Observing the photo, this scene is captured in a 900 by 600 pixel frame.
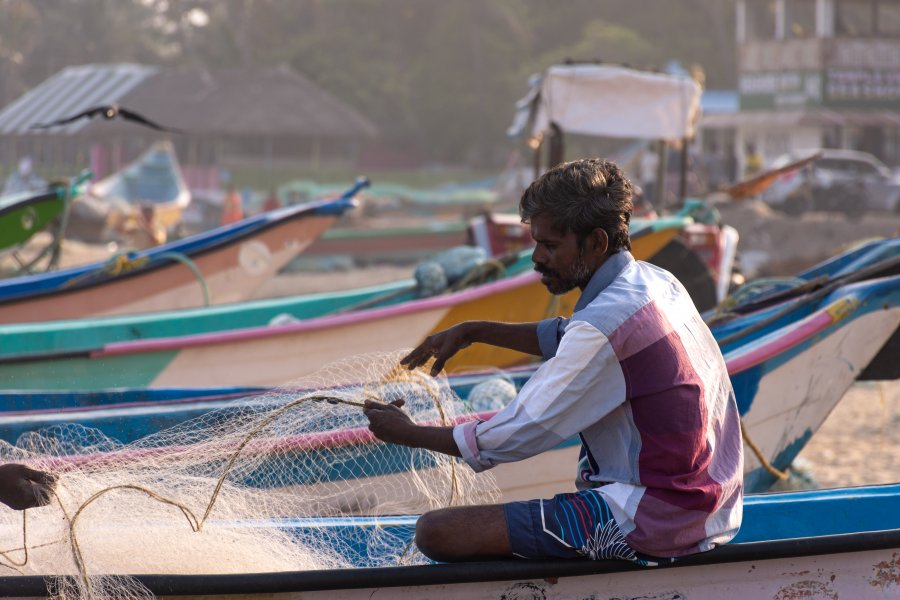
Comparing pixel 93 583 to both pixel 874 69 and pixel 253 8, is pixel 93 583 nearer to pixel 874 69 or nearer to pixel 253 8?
pixel 874 69

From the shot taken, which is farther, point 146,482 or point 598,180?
point 146,482

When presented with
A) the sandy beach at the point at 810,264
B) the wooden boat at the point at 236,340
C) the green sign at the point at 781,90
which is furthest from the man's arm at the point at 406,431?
the green sign at the point at 781,90

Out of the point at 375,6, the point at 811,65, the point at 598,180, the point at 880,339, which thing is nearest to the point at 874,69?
the point at 811,65

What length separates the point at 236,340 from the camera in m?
7.06

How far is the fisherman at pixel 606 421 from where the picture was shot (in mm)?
2789

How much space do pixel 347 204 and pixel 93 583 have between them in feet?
22.0

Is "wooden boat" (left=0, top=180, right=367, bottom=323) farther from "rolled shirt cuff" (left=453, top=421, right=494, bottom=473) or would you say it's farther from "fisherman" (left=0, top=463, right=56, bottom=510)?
"rolled shirt cuff" (left=453, top=421, right=494, bottom=473)

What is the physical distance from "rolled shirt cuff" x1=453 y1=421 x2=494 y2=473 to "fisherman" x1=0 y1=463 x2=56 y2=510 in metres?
1.14

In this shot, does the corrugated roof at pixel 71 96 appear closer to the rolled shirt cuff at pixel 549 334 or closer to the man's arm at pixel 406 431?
the rolled shirt cuff at pixel 549 334

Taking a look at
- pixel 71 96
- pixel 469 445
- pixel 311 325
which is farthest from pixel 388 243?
pixel 71 96

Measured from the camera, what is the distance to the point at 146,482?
11.6ft

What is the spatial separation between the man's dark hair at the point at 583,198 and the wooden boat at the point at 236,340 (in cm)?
394

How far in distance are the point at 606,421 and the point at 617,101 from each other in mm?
8515

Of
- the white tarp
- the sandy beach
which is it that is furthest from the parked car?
the white tarp
